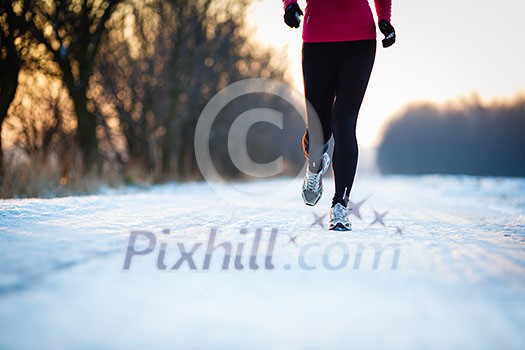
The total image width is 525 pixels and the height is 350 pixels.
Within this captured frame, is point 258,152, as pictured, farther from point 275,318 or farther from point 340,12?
point 275,318

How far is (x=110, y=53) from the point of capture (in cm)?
1160

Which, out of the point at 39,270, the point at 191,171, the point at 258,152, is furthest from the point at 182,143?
the point at 39,270

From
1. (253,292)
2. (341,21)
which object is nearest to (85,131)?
(341,21)

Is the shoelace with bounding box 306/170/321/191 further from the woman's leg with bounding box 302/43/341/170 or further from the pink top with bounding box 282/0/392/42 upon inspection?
the pink top with bounding box 282/0/392/42

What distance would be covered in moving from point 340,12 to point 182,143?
12593mm

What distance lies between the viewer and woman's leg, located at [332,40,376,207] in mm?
2613

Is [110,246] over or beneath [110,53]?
beneath

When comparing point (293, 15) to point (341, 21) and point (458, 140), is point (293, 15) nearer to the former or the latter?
point (341, 21)

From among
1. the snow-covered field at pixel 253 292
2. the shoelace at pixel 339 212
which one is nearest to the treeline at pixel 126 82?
the shoelace at pixel 339 212

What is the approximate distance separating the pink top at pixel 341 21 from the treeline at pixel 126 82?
5.90m

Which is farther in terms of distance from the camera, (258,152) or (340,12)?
(258,152)

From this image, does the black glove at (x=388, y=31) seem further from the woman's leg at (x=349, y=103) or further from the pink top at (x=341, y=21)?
the woman's leg at (x=349, y=103)

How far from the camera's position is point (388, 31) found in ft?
9.02

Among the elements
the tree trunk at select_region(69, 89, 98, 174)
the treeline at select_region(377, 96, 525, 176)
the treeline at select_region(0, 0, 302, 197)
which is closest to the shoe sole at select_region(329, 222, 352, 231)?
the treeline at select_region(0, 0, 302, 197)
